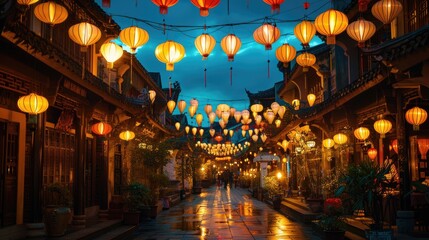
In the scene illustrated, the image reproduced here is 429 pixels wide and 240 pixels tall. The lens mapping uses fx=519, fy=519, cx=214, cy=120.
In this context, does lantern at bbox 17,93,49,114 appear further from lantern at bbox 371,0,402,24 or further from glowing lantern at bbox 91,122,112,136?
lantern at bbox 371,0,402,24

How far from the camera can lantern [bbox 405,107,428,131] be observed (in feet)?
41.7

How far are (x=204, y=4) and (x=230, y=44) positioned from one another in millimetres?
2738

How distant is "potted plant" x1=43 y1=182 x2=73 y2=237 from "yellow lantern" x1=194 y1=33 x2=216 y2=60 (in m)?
5.16

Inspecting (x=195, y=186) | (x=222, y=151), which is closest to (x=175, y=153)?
(x=195, y=186)

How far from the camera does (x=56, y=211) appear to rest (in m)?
12.3

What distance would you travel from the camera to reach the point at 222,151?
6506 cm

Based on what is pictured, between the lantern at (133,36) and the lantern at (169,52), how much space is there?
67cm

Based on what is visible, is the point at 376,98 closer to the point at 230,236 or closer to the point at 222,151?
the point at 230,236

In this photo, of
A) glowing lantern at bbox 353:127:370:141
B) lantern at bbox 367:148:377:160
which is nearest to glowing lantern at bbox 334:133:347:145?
lantern at bbox 367:148:377:160

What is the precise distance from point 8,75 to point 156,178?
1233 centimetres

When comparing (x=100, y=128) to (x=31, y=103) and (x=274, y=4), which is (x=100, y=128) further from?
(x=274, y=4)

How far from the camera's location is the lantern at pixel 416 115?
1271cm

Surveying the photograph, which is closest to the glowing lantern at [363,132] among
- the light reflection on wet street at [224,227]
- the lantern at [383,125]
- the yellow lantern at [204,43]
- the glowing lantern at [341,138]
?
the lantern at [383,125]

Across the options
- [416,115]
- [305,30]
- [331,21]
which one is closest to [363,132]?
[416,115]
